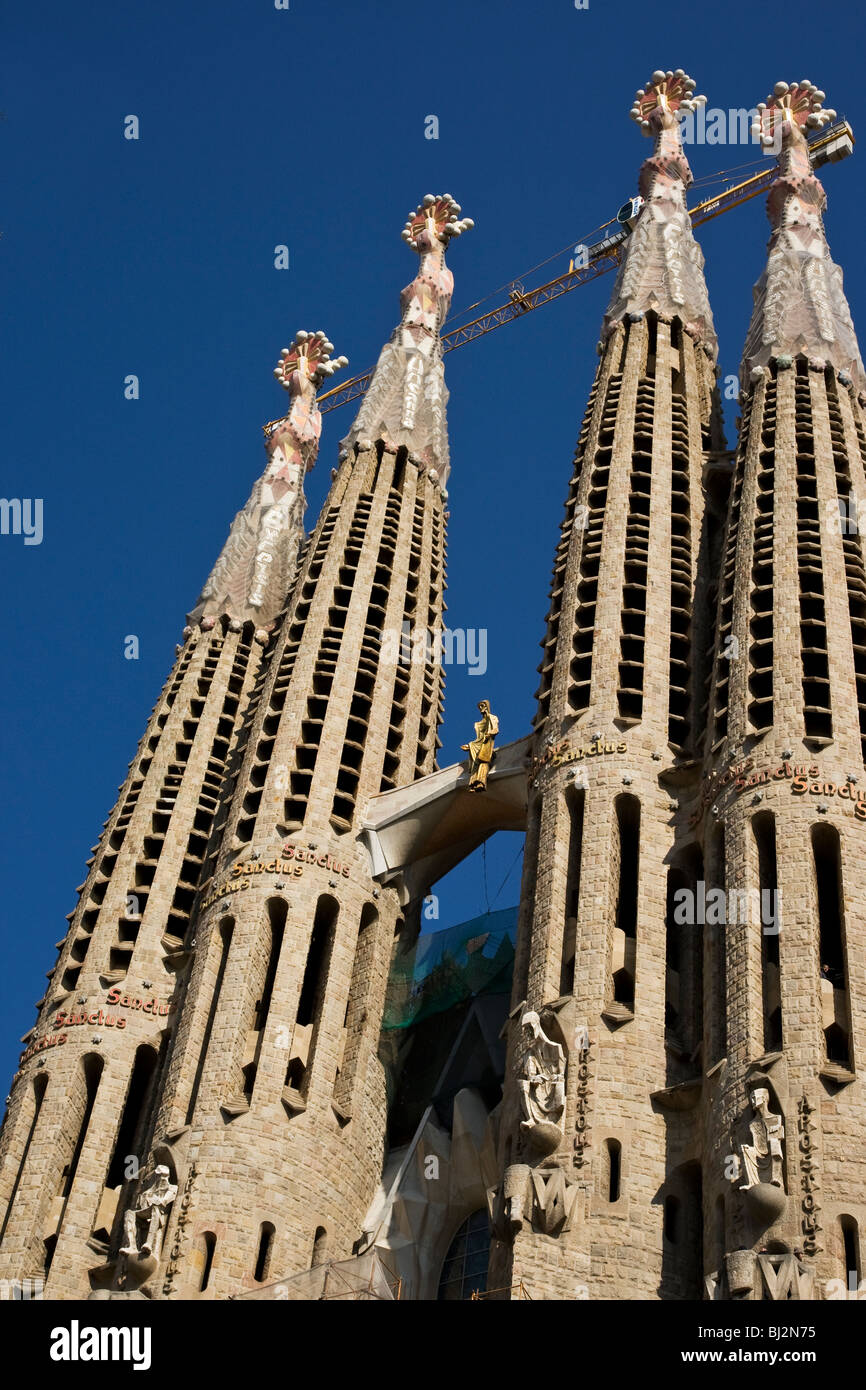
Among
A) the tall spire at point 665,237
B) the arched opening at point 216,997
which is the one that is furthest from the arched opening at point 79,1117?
the tall spire at point 665,237

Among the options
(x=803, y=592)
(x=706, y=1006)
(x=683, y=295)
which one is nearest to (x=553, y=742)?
(x=803, y=592)

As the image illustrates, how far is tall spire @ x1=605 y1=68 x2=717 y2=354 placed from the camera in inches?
2114

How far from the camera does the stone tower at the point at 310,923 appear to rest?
123 ft

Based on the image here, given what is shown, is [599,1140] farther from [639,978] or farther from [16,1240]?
[16,1240]

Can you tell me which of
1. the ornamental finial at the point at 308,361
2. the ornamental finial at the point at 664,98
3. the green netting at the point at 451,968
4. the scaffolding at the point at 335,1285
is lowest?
the scaffolding at the point at 335,1285

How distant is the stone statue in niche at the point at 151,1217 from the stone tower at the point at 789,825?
30.6 feet

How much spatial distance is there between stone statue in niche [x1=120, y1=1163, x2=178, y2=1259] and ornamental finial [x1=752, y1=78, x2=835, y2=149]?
102 feet

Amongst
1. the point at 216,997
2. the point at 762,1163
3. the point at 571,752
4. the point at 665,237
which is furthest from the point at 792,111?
the point at 762,1163

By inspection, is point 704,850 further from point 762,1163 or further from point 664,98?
point 664,98

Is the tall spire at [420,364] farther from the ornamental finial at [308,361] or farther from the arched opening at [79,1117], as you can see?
the arched opening at [79,1117]

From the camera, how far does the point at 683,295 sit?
53.8 meters

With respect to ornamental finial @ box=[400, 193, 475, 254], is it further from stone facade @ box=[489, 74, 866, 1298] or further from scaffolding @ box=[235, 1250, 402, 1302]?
scaffolding @ box=[235, 1250, 402, 1302]

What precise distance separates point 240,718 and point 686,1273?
870 inches

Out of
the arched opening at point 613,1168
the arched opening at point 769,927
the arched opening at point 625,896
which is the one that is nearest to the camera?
the arched opening at point 769,927
